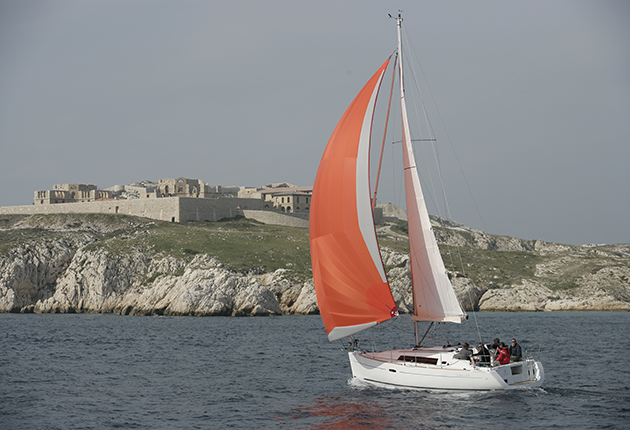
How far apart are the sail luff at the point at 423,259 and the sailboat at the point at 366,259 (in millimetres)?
42

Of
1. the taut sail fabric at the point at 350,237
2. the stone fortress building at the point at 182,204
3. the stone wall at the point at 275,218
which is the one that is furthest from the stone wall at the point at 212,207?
the taut sail fabric at the point at 350,237

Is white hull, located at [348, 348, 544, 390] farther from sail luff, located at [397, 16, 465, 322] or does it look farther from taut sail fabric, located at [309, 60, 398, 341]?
taut sail fabric, located at [309, 60, 398, 341]

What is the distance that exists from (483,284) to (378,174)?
68.8m

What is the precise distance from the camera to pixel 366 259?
1071 inches

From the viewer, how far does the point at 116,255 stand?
82.3m

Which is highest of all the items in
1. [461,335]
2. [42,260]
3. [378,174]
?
[378,174]

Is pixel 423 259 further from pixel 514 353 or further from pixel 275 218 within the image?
pixel 275 218

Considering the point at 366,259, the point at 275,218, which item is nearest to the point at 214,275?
the point at 275,218

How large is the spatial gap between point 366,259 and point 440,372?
17.9ft

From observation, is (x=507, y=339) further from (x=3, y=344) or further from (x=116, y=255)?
(x=116, y=255)

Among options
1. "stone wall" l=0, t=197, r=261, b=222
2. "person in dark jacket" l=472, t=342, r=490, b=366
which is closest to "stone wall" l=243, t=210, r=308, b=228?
"stone wall" l=0, t=197, r=261, b=222

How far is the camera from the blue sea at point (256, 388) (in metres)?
23.5

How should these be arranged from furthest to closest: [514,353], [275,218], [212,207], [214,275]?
1. [275,218]
2. [212,207]
3. [214,275]
4. [514,353]

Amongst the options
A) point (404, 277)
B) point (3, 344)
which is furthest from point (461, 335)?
point (3, 344)
